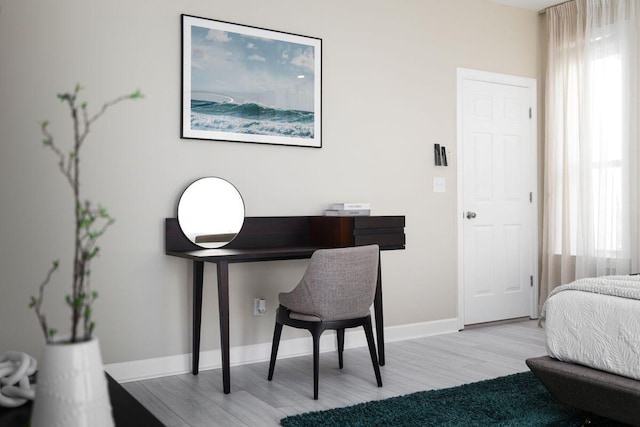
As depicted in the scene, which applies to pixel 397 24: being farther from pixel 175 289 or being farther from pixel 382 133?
pixel 175 289

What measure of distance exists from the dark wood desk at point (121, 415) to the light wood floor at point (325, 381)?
107 cm

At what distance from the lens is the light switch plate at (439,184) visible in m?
4.70

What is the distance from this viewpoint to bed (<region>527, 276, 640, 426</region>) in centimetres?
239

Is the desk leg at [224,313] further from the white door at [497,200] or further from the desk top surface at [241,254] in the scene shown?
the white door at [497,200]

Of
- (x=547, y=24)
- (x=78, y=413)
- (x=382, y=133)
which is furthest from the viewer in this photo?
(x=547, y=24)

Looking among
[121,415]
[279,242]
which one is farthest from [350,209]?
[121,415]

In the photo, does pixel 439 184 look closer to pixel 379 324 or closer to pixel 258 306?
pixel 379 324

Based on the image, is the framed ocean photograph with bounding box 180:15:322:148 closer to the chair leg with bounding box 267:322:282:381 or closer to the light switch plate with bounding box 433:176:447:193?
the light switch plate with bounding box 433:176:447:193

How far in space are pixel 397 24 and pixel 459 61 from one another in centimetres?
64

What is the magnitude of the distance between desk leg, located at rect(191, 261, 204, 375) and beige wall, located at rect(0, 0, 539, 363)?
0.35 feet

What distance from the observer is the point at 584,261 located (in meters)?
4.76

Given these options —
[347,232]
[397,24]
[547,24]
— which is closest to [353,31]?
[397,24]

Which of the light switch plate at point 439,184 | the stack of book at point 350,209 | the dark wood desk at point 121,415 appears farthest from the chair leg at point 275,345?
the light switch plate at point 439,184

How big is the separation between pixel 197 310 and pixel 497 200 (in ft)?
8.94
